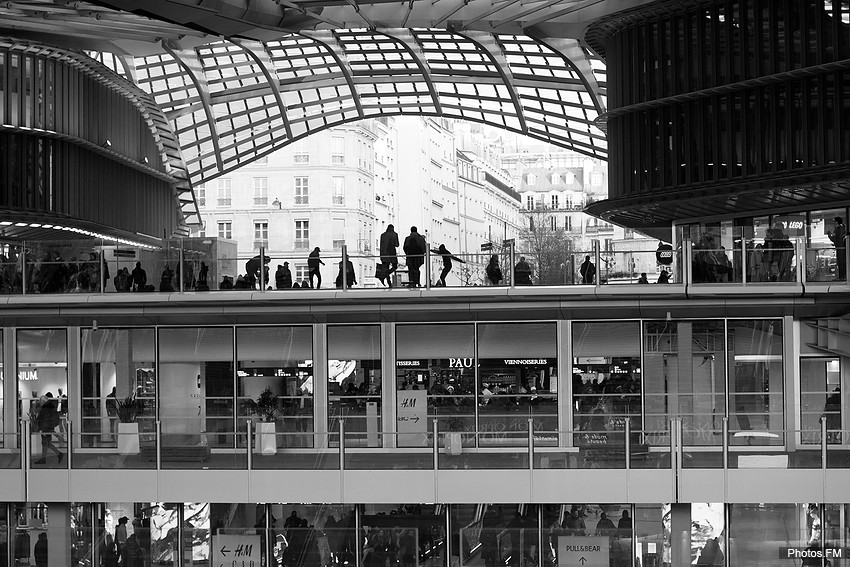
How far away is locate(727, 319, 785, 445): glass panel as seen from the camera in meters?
32.0

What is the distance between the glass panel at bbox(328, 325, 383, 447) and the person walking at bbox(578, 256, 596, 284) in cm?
607

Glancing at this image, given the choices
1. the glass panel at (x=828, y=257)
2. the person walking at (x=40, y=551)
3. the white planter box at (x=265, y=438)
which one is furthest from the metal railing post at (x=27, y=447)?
the glass panel at (x=828, y=257)

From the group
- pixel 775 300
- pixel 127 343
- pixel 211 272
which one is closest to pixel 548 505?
pixel 775 300

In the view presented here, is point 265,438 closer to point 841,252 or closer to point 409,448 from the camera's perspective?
point 409,448

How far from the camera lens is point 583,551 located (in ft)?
88.3

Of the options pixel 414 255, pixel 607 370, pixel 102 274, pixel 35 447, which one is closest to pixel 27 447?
pixel 35 447

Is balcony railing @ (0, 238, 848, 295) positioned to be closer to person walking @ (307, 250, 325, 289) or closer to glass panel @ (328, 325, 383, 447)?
person walking @ (307, 250, 325, 289)

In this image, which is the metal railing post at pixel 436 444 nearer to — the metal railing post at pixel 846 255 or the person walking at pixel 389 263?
the person walking at pixel 389 263

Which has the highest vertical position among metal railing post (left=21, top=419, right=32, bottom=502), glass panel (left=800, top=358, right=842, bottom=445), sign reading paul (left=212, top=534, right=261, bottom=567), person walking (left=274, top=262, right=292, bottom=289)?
person walking (left=274, top=262, right=292, bottom=289)

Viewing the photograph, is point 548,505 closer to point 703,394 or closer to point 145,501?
point 703,394

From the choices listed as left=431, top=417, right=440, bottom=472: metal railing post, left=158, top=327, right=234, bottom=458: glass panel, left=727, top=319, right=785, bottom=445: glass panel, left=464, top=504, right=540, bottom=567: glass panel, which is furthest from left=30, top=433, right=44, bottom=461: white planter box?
left=727, top=319, right=785, bottom=445: glass panel

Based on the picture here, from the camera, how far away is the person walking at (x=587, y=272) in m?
30.7

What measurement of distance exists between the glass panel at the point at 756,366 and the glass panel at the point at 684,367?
11.4 inches

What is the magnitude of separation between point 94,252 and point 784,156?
58.4 ft
